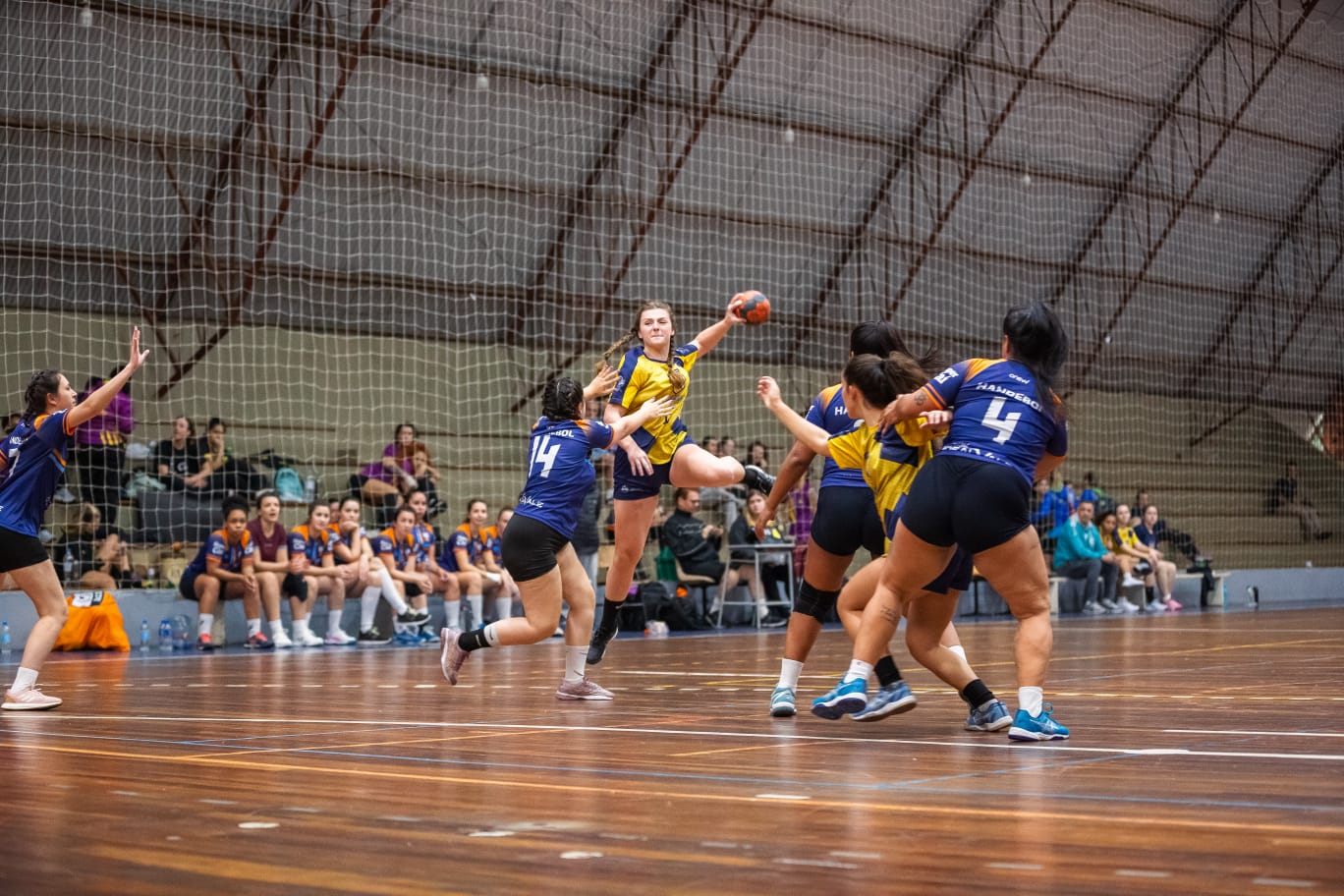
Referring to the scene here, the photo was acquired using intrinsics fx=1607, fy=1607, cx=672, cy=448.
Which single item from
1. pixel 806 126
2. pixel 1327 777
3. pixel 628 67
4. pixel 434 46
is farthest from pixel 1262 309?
pixel 1327 777

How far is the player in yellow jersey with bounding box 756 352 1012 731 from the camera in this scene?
5.40 meters

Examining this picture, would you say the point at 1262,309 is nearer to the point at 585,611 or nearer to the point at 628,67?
the point at 628,67

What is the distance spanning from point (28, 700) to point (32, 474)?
1.01 metres

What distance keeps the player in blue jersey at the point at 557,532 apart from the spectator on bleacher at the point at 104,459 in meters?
9.06

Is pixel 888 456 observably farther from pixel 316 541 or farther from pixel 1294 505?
pixel 1294 505

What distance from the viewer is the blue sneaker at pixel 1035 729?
4984 millimetres

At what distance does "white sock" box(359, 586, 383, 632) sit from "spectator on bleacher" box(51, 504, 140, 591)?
2179 mm

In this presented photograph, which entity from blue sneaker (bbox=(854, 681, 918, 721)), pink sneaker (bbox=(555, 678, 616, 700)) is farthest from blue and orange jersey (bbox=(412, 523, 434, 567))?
blue sneaker (bbox=(854, 681, 918, 721))

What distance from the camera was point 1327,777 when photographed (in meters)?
4.00

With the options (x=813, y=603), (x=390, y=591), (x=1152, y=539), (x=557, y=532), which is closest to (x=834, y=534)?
(x=813, y=603)

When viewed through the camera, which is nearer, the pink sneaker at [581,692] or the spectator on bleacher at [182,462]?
the pink sneaker at [581,692]

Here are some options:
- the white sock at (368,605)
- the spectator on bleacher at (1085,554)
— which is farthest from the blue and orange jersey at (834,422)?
the spectator on bleacher at (1085,554)

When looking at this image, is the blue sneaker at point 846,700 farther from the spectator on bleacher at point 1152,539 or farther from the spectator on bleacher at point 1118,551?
the spectator on bleacher at point 1152,539

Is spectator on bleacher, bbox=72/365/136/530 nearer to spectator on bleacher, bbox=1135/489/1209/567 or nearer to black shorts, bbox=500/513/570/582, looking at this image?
black shorts, bbox=500/513/570/582
